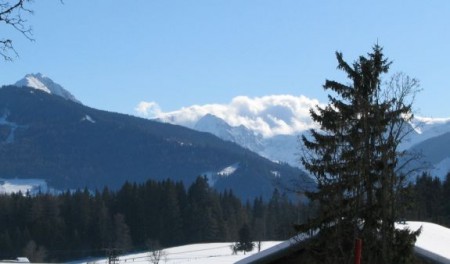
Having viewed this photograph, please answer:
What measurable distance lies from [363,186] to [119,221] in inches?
4702

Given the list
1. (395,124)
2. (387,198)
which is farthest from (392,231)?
(395,124)

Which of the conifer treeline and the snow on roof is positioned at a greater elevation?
the conifer treeline

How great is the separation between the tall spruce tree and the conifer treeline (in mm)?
109008

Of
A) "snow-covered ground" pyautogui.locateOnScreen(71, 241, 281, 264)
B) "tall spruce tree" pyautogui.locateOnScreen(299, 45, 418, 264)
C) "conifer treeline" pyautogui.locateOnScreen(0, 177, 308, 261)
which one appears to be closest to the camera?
"tall spruce tree" pyautogui.locateOnScreen(299, 45, 418, 264)

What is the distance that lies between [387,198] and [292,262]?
3.96 m

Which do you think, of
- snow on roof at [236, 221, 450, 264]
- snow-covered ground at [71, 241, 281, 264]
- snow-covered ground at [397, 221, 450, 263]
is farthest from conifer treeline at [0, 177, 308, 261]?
snow on roof at [236, 221, 450, 264]

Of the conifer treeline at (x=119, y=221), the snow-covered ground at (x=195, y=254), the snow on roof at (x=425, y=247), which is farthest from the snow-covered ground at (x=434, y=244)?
the conifer treeline at (x=119, y=221)

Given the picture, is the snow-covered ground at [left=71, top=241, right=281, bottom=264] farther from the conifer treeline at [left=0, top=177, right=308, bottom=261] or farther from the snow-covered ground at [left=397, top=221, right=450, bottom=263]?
the snow-covered ground at [left=397, top=221, right=450, bottom=263]

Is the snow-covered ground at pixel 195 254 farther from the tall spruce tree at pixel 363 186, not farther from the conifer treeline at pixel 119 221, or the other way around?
the tall spruce tree at pixel 363 186

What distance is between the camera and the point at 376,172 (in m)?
21.6

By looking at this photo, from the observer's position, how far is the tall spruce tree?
19.3m

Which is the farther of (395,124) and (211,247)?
(211,247)

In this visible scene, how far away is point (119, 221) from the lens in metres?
137

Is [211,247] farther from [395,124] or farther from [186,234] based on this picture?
[395,124]
